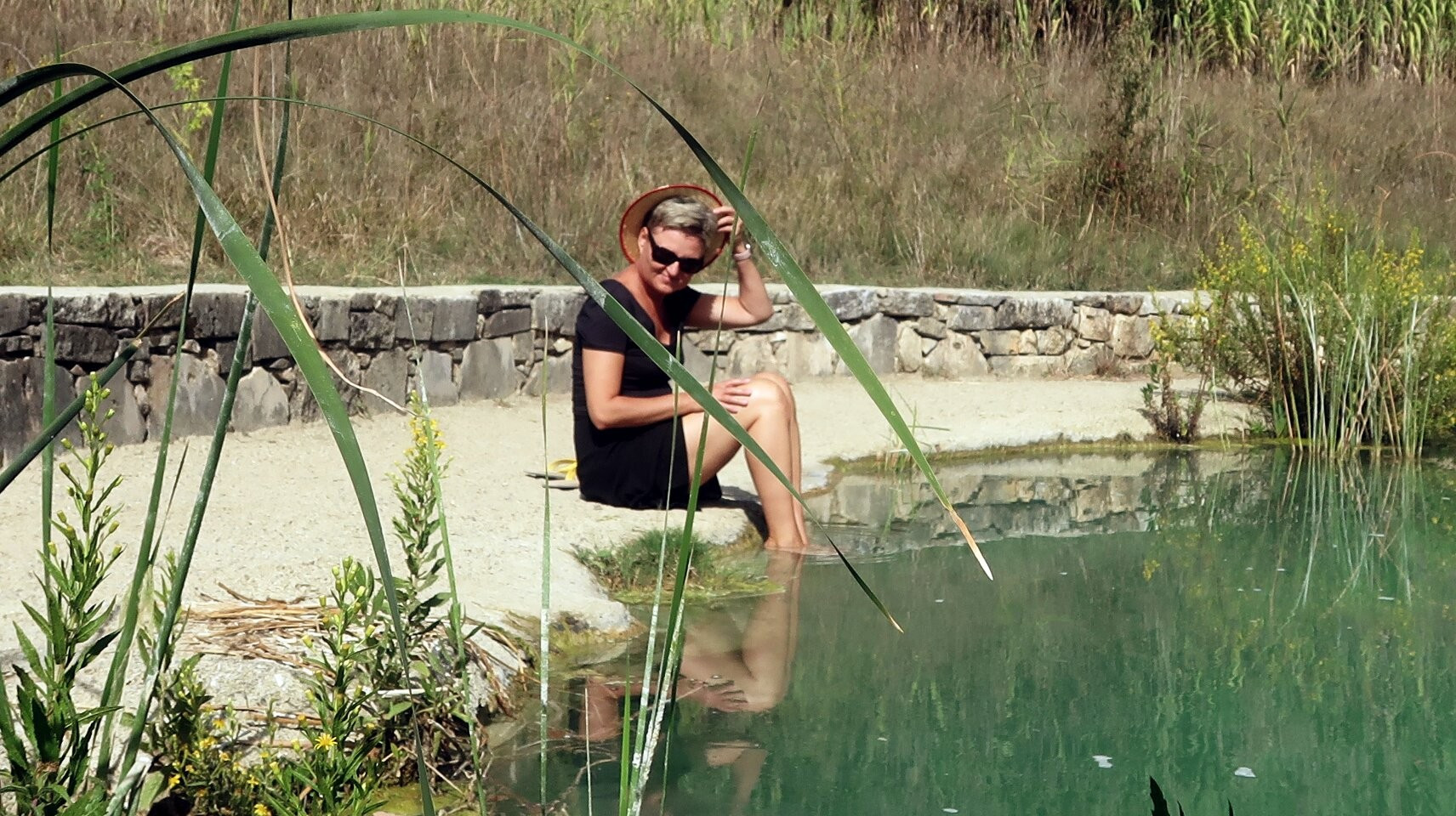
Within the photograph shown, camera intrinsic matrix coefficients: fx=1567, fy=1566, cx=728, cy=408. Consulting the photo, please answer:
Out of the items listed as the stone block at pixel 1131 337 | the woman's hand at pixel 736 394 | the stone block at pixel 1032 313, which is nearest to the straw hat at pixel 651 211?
the woman's hand at pixel 736 394

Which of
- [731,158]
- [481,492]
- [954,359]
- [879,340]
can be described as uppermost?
[731,158]

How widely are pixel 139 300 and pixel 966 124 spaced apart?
22.5ft

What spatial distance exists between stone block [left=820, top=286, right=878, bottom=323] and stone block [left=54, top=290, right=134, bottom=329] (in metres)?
3.77

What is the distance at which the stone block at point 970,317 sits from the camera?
8594 mm

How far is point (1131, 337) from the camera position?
356 inches

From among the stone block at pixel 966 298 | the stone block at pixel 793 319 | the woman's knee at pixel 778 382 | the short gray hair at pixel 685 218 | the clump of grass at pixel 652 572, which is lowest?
the clump of grass at pixel 652 572

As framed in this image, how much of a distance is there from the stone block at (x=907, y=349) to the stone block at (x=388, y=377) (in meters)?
2.85

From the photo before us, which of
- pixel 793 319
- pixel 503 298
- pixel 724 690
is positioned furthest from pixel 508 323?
pixel 724 690

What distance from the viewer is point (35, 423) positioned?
5430mm

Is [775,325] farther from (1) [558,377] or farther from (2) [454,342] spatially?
(2) [454,342]

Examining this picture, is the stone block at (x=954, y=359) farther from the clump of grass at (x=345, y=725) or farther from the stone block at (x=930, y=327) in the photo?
the clump of grass at (x=345, y=725)

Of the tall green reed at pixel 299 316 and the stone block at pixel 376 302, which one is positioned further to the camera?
the stone block at pixel 376 302

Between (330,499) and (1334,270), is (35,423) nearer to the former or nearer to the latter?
(330,499)

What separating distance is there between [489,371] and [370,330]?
70cm
